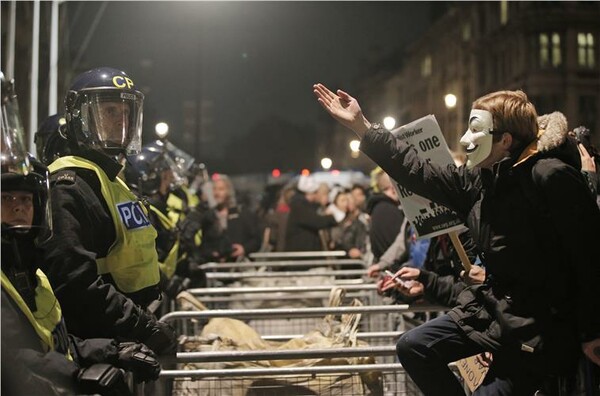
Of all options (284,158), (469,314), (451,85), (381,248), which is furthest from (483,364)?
(451,85)

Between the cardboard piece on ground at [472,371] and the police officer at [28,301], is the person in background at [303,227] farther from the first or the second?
the police officer at [28,301]

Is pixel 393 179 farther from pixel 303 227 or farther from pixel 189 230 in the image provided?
pixel 303 227

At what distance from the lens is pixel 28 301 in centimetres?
327

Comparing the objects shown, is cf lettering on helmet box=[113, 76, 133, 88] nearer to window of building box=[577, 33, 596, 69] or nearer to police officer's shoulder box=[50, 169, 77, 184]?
police officer's shoulder box=[50, 169, 77, 184]

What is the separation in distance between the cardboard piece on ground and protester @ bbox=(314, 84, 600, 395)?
42cm

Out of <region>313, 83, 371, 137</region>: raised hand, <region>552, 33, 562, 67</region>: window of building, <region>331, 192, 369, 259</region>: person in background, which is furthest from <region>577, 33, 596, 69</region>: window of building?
<region>313, 83, 371, 137</region>: raised hand

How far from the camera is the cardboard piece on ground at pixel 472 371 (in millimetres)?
4625

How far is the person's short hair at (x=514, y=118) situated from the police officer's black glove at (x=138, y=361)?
188 centimetres

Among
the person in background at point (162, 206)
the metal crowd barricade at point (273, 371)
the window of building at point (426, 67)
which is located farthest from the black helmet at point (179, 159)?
the window of building at point (426, 67)

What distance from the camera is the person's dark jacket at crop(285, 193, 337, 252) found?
522 inches

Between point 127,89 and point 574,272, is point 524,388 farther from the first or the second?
point 127,89

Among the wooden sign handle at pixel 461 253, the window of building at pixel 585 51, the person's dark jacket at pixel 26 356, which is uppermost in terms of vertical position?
the window of building at pixel 585 51

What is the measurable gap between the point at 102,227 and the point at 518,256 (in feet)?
6.15

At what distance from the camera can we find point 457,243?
5113 mm
